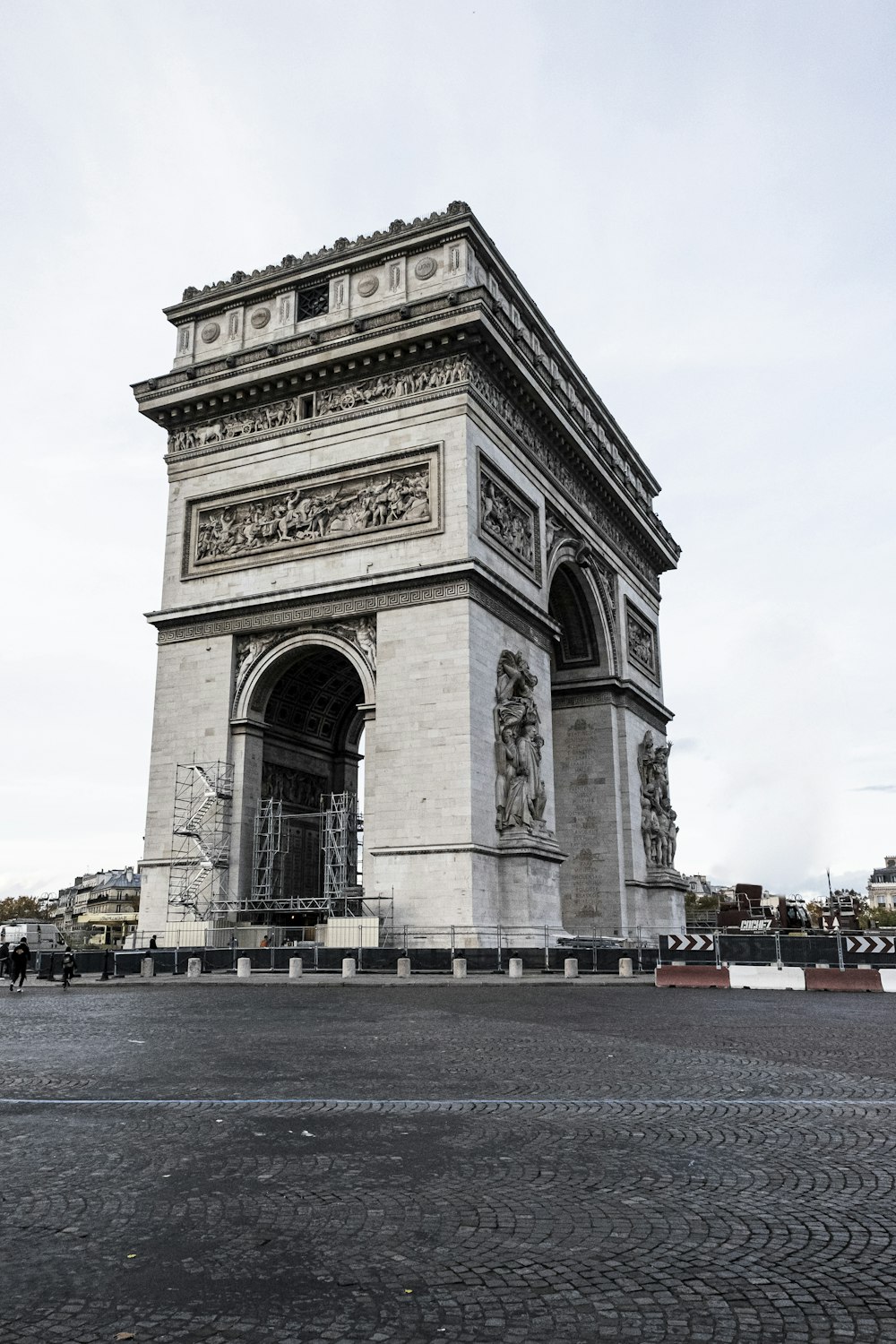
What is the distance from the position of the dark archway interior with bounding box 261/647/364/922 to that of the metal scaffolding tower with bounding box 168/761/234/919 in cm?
170

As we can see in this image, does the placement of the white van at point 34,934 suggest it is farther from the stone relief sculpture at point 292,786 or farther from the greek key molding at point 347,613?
the greek key molding at point 347,613

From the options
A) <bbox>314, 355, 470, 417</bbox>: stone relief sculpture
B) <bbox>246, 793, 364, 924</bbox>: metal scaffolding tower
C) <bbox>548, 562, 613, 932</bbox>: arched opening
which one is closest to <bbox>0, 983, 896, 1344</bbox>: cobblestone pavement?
<bbox>246, 793, 364, 924</bbox>: metal scaffolding tower

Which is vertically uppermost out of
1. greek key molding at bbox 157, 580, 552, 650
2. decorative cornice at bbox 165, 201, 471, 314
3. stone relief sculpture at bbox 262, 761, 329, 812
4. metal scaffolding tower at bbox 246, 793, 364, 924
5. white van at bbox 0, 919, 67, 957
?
decorative cornice at bbox 165, 201, 471, 314

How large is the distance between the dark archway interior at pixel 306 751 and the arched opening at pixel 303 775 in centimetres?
3

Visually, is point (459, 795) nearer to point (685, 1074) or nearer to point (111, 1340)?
point (685, 1074)

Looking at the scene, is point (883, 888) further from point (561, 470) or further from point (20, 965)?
point (20, 965)

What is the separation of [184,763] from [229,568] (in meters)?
5.75

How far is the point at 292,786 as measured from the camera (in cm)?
3278

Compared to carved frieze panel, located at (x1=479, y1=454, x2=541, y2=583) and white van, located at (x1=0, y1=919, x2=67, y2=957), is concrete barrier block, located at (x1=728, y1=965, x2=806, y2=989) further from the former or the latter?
white van, located at (x1=0, y1=919, x2=67, y2=957)

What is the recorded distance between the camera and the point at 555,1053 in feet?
33.7

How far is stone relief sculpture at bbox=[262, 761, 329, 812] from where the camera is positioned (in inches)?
1237

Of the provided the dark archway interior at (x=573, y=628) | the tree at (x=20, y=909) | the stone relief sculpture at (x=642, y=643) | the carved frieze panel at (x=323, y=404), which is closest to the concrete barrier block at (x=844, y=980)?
the carved frieze panel at (x=323, y=404)

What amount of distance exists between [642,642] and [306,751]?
50.8ft

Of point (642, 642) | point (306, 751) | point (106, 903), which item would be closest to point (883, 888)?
point (106, 903)
